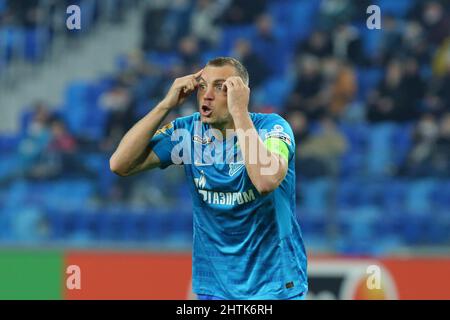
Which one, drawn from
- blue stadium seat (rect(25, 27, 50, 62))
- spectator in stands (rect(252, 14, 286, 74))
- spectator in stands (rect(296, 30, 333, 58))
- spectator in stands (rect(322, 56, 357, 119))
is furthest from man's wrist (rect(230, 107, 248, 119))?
blue stadium seat (rect(25, 27, 50, 62))

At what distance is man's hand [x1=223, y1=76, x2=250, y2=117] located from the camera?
5.21 metres

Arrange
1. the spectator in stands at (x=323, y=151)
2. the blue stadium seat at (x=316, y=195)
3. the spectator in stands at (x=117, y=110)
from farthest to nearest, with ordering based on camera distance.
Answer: the spectator in stands at (x=117, y=110) → the spectator in stands at (x=323, y=151) → the blue stadium seat at (x=316, y=195)

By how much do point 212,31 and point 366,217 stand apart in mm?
6401

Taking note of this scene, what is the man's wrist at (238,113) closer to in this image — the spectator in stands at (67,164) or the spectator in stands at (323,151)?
the spectator in stands at (323,151)

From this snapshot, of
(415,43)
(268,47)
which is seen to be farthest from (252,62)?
(415,43)

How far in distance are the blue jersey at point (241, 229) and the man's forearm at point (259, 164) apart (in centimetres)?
31

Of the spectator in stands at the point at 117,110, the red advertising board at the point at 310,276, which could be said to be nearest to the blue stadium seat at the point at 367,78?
the spectator in stands at the point at 117,110

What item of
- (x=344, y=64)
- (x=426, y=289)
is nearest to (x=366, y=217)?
(x=426, y=289)

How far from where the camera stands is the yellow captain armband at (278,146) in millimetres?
5258

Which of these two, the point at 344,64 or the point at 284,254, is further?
the point at 344,64
